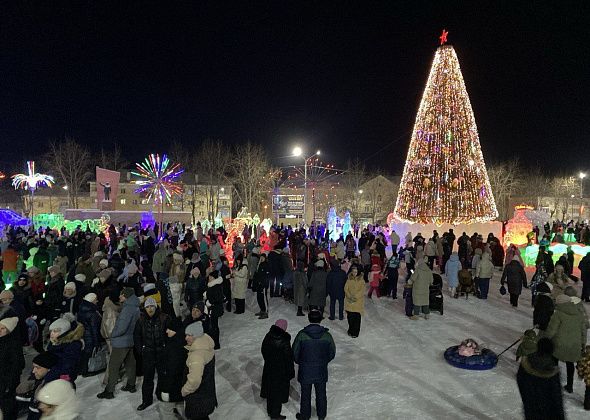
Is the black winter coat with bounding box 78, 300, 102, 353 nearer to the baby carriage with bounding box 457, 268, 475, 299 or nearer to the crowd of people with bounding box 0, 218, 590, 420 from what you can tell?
the crowd of people with bounding box 0, 218, 590, 420

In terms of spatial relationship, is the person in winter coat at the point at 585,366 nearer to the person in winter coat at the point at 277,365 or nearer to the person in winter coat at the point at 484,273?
the person in winter coat at the point at 277,365

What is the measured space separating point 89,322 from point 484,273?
9794 mm

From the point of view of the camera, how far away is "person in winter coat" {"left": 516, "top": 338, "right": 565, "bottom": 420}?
372 cm

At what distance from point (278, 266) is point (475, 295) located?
227 inches

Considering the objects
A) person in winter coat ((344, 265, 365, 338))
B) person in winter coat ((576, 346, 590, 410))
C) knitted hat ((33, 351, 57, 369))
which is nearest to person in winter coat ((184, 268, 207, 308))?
person in winter coat ((344, 265, 365, 338))

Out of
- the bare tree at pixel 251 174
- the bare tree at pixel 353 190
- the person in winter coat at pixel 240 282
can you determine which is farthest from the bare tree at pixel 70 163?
the person in winter coat at pixel 240 282

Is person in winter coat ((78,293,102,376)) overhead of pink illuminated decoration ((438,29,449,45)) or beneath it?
beneath

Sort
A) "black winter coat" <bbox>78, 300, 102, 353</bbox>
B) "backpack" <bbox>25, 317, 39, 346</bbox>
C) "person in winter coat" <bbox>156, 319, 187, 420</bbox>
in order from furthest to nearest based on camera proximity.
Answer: "backpack" <bbox>25, 317, 39, 346</bbox> < "black winter coat" <bbox>78, 300, 102, 353</bbox> < "person in winter coat" <bbox>156, 319, 187, 420</bbox>

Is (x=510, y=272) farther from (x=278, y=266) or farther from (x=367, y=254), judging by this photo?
(x=278, y=266)

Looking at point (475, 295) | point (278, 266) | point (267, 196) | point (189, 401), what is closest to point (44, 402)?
point (189, 401)

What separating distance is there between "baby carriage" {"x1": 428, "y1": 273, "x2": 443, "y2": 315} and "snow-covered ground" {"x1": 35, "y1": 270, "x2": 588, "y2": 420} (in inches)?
8.2

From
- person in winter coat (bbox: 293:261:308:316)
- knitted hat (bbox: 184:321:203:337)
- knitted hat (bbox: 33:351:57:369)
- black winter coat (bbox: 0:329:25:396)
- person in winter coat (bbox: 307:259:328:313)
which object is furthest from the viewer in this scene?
person in winter coat (bbox: 293:261:308:316)

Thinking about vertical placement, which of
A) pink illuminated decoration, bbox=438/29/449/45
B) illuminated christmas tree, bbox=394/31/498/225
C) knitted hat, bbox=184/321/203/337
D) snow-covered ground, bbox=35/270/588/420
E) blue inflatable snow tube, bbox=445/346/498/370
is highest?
pink illuminated decoration, bbox=438/29/449/45

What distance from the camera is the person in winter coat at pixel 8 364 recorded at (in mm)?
4750
